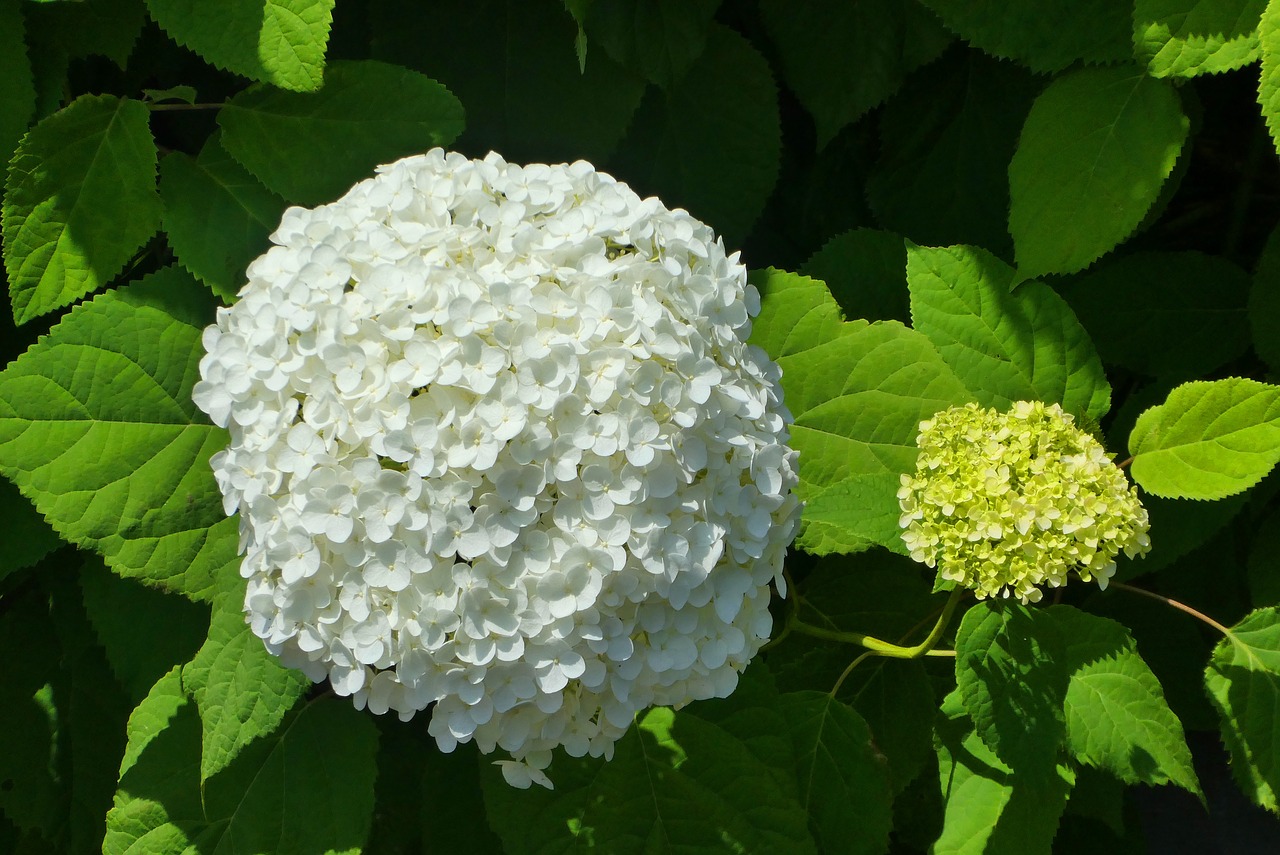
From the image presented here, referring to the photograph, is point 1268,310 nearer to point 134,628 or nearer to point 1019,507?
point 1019,507

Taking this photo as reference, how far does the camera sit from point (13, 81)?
1.98 m

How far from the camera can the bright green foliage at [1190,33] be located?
1.94 m

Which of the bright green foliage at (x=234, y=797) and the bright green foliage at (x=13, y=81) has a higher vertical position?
the bright green foliage at (x=13, y=81)

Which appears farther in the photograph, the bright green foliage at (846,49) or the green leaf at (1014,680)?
the bright green foliage at (846,49)

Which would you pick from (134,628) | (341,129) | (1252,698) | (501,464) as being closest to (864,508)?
(501,464)

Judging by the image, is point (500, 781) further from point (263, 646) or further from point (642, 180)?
point (642, 180)

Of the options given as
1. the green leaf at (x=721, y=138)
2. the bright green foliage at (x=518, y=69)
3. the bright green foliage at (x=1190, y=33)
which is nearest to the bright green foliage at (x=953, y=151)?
the green leaf at (x=721, y=138)

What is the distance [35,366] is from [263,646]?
62cm

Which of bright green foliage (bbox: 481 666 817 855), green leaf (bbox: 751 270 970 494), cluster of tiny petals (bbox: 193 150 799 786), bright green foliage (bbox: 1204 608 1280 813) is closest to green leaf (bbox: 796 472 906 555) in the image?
green leaf (bbox: 751 270 970 494)

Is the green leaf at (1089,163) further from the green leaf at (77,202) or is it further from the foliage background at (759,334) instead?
the green leaf at (77,202)

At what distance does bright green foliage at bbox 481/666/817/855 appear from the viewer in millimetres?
1912

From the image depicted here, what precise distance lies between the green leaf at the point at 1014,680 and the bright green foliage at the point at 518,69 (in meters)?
1.22

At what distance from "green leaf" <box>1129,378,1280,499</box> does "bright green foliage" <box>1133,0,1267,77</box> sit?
0.58 m

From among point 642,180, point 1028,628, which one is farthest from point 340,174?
point 1028,628
